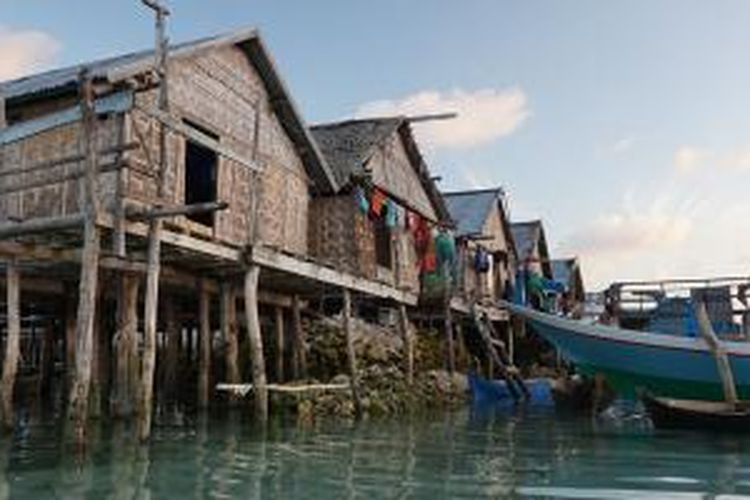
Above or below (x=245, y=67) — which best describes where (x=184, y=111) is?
below

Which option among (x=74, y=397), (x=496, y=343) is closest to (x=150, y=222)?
(x=74, y=397)

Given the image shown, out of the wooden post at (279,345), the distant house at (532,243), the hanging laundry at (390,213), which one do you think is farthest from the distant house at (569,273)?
the wooden post at (279,345)

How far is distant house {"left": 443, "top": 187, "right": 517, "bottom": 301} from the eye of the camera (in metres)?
26.9

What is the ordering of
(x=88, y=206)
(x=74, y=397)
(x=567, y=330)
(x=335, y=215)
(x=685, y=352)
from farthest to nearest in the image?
1. (x=335, y=215)
2. (x=567, y=330)
3. (x=685, y=352)
4. (x=88, y=206)
5. (x=74, y=397)

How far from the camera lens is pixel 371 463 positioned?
417 inches

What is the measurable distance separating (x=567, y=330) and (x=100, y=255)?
9.68 metres

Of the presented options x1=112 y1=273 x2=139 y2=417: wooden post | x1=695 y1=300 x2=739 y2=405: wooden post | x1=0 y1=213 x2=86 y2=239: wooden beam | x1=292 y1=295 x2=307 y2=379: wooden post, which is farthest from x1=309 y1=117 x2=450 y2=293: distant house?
x1=0 y1=213 x2=86 y2=239: wooden beam

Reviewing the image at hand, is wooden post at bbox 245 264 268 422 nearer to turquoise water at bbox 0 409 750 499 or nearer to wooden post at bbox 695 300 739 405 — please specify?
turquoise water at bbox 0 409 750 499

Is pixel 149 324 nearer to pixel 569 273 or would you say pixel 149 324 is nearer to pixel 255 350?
pixel 255 350

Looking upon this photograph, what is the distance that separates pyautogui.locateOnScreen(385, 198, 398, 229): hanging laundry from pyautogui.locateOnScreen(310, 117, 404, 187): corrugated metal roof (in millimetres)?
1281

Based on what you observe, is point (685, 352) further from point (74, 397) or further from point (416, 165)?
point (74, 397)

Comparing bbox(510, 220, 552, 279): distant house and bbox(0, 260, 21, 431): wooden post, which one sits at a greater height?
bbox(510, 220, 552, 279): distant house

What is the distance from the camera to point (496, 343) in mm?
24328

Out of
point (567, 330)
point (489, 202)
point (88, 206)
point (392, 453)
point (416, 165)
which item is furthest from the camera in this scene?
point (489, 202)
